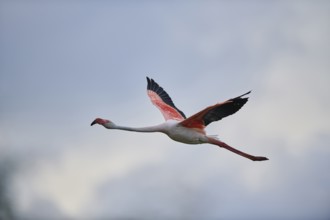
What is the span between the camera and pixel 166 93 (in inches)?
1168

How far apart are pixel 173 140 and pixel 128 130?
1.62 m

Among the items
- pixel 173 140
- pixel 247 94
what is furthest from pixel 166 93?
pixel 247 94

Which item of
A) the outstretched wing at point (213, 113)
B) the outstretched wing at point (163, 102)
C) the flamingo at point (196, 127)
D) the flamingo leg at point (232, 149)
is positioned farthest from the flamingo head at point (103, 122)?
the flamingo leg at point (232, 149)

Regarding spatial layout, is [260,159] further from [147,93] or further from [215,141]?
[147,93]

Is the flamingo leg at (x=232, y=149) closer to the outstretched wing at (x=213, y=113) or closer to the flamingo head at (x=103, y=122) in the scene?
the outstretched wing at (x=213, y=113)

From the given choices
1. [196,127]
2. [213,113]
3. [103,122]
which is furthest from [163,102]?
[103,122]

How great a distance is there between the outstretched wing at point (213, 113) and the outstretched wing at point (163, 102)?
2.59m

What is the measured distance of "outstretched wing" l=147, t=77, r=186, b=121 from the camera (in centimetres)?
2720

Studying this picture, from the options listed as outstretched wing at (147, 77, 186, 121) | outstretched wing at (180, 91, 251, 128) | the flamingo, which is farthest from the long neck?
outstretched wing at (147, 77, 186, 121)

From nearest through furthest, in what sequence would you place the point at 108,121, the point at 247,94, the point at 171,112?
the point at 247,94 → the point at 108,121 → the point at 171,112

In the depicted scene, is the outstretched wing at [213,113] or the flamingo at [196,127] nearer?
the outstretched wing at [213,113]

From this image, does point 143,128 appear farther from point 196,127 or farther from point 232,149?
point 232,149

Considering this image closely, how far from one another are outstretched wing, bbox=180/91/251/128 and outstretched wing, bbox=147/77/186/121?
2588 millimetres

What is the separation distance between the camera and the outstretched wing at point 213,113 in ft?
75.9
